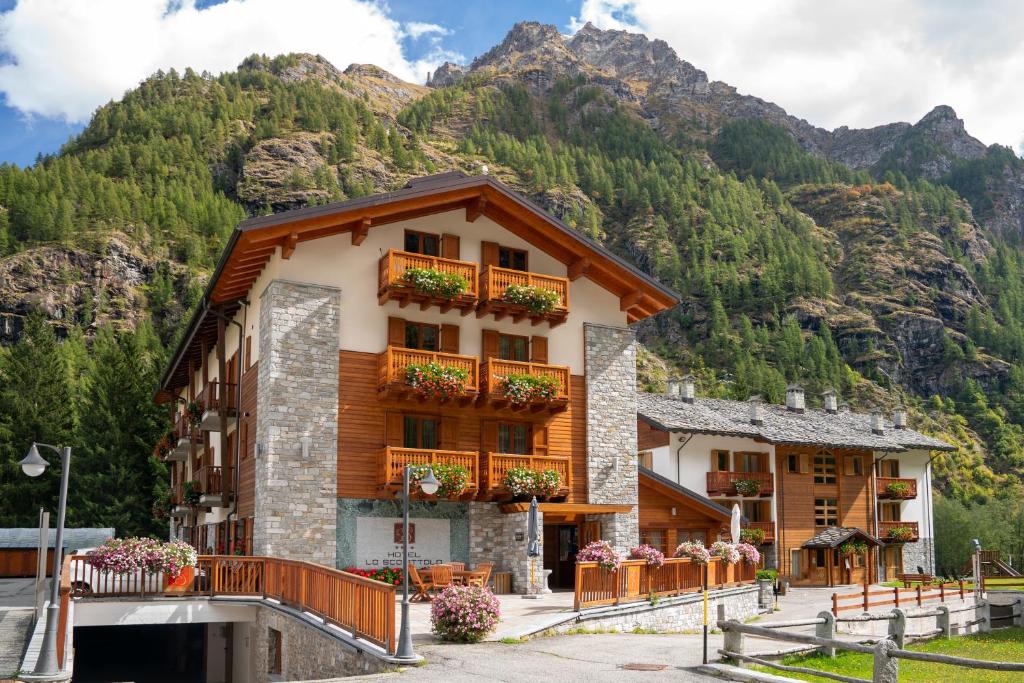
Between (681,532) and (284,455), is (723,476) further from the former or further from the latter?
(284,455)

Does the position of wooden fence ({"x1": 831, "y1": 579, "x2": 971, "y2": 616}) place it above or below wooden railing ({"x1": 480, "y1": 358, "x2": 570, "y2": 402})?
below

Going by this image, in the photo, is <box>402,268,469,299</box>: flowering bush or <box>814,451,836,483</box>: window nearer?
<box>402,268,469,299</box>: flowering bush

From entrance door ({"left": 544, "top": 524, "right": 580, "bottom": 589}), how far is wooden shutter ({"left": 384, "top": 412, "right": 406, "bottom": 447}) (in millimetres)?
6180

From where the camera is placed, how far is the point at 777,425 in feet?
164

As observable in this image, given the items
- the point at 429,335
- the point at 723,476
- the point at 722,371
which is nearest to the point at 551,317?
the point at 429,335

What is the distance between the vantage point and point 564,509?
29.0 meters

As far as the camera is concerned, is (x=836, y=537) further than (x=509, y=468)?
Yes

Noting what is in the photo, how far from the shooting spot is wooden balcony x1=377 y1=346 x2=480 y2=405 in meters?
27.1

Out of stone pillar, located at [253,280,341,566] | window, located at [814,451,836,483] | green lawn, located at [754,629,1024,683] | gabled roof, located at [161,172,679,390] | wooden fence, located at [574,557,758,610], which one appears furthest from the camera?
window, located at [814,451,836,483]

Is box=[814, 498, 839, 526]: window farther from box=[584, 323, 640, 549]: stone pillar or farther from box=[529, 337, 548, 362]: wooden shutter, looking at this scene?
box=[529, 337, 548, 362]: wooden shutter

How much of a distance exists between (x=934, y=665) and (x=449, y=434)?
13.8 m

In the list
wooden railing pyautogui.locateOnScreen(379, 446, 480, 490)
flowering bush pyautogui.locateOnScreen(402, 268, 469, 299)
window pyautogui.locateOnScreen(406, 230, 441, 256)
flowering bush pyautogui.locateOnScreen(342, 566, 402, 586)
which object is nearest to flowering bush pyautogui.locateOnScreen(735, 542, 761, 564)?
wooden railing pyautogui.locateOnScreen(379, 446, 480, 490)

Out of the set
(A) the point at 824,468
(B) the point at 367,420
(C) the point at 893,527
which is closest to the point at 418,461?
(B) the point at 367,420

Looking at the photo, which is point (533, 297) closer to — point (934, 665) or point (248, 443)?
point (248, 443)
